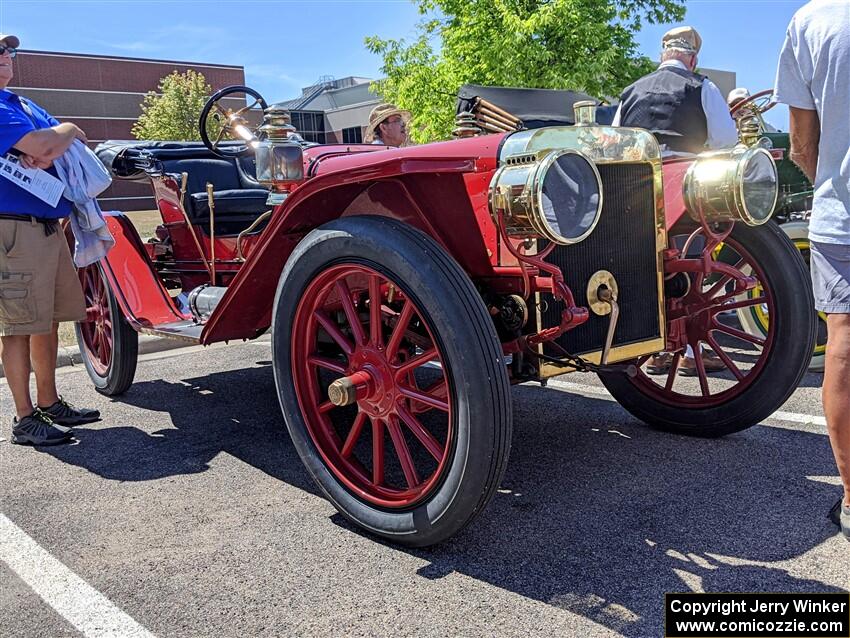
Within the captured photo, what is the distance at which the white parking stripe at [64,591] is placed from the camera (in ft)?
6.58

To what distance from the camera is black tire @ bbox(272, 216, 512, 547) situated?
208 cm

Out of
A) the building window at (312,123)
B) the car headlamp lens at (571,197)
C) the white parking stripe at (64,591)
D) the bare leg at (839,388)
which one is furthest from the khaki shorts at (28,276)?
the building window at (312,123)

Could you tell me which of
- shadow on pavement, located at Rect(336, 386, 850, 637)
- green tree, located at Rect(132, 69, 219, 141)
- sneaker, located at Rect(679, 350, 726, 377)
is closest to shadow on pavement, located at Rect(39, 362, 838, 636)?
shadow on pavement, located at Rect(336, 386, 850, 637)

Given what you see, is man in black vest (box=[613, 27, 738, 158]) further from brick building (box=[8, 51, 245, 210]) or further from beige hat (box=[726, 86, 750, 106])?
brick building (box=[8, 51, 245, 210])

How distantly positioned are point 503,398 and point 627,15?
15573mm

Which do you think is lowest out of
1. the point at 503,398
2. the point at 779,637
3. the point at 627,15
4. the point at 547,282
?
the point at 779,637

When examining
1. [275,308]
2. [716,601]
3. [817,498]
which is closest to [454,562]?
→ [716,601]

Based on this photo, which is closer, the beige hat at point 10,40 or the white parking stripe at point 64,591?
the white parking stripe at point 64,591

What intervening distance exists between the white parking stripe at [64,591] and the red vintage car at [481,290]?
29.7 inches

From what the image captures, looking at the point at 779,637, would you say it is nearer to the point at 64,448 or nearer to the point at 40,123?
the point at 64,448

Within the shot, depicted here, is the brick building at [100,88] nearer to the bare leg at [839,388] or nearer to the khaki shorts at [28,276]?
the khaki shorts at [28,276]

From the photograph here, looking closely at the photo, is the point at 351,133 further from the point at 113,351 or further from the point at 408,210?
the point at 408,210

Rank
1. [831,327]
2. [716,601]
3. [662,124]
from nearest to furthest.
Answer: [716,601]
[831,327]
[662,124]

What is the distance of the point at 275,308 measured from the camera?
2.64m
